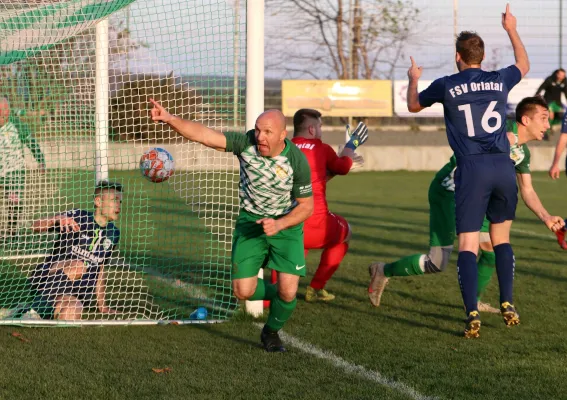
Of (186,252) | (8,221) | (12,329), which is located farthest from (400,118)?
(12,329)

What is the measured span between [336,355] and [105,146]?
3.28 meters

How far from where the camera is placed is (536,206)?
6781 millimetres

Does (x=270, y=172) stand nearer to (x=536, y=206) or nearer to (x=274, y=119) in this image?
(x=274, y=119)

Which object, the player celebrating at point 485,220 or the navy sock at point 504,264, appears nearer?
the navy sock at point 504,264

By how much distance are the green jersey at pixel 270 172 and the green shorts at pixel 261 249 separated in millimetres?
189

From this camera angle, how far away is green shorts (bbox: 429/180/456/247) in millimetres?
6887

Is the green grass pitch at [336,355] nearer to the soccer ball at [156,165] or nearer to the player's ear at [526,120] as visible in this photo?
the soccer ball at [156,165]

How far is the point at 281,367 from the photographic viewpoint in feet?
17.4

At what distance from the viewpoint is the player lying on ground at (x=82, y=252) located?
269 inches

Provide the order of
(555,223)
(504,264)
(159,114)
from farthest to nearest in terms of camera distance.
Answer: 1. (555,223)
2. (504,264)
3. (159,114)

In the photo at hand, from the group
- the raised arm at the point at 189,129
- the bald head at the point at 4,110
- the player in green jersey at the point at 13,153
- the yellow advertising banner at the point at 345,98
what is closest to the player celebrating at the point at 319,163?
the raised arm at the point at 189,129

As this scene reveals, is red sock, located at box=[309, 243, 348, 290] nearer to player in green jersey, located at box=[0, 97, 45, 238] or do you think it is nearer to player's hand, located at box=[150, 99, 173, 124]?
player's hand, located at box=[150, 99, 173, 124]

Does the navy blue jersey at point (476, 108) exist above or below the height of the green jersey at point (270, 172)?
above

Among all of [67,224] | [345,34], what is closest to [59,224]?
[67,224]
